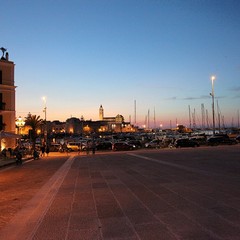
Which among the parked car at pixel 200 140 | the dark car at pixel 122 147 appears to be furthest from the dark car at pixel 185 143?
the dark car at pixel 122 147

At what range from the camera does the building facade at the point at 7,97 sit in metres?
55.2

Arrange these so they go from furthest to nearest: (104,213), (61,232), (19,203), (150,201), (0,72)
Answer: (0,72) → (19,203) → (150,201) → (104,213) → (61,232)

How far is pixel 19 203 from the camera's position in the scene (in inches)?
477

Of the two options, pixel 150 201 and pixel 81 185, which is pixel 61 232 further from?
pixel 81 185

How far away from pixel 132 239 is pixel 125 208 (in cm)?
318

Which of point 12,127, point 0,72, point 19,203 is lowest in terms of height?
point 19,203

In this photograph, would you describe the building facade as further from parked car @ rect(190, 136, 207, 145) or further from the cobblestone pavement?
the cobblestone pavement

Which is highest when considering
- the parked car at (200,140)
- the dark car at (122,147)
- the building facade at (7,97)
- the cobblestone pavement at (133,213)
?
the building facade at (7,97)

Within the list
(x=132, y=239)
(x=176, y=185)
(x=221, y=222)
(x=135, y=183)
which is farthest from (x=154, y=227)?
(x=135, y=183)

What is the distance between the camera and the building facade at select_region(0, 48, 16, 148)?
181 ft

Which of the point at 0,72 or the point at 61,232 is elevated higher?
the point at 0,72

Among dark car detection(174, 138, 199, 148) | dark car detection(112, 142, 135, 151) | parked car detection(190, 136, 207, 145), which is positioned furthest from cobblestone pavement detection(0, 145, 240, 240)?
parked car detection(190, 136, 207, 145)

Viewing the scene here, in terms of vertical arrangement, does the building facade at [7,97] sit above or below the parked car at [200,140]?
above

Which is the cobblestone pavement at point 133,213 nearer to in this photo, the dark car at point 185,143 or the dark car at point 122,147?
the dark car at point 185,143
